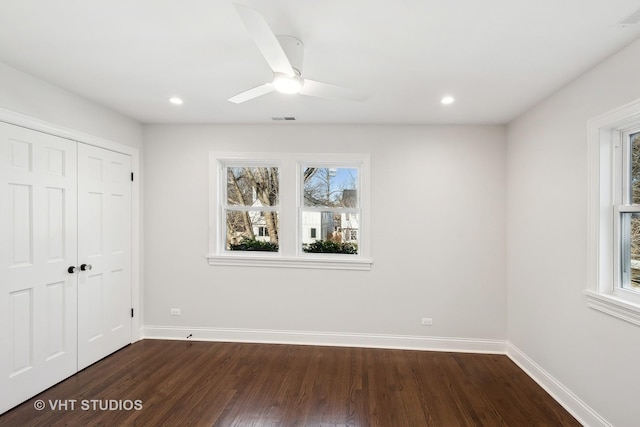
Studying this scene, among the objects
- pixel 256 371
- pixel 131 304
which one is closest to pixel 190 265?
pixel 131 304

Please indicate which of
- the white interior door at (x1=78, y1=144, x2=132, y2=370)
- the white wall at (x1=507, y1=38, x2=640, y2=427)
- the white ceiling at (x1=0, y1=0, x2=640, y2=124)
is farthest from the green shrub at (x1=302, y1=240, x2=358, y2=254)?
the white interior door at (x1=78, y1=144, x2=132, y2=370)

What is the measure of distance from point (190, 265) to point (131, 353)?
1088 millimetres

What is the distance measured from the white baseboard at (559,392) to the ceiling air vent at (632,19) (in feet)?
8.17

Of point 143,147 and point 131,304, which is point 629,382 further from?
point 143,147

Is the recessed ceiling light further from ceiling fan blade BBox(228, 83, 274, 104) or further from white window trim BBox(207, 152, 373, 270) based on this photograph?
ceiling fan blade BBox(228, 83, 274, 104)

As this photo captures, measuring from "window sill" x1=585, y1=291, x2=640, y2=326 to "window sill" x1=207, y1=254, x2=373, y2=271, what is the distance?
193 cm

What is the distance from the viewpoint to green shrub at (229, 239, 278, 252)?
12.5 ft

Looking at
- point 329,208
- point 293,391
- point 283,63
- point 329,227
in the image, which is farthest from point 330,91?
point 293,391

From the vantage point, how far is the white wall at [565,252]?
6.48 feet

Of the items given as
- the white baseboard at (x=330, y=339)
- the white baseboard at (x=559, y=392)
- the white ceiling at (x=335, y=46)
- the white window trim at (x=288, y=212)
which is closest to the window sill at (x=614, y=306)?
the white baseboard at (x=559, y=392)

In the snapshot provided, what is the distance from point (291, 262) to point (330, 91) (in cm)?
221

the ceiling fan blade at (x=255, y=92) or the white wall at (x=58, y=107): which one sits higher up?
the white wall at (x=58, y=107)

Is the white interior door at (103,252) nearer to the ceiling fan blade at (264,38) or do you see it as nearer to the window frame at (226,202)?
the window frame at (226,202)

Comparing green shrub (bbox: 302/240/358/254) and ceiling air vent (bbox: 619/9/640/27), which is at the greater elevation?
ceiling air vent (bbox: 619/9/640/27)
